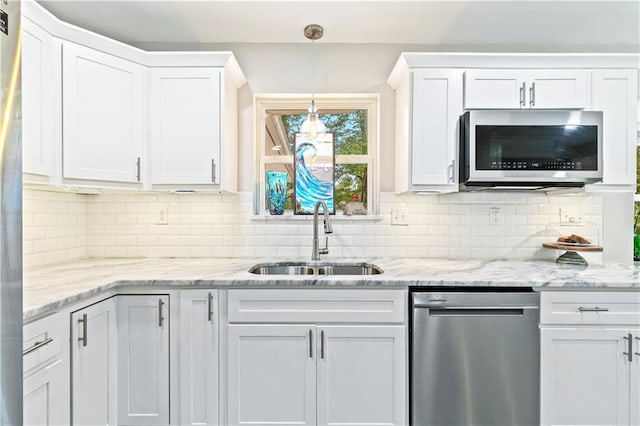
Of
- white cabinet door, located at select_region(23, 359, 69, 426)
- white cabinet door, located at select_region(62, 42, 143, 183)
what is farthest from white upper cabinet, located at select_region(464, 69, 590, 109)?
white cabinet door, located at select_region(23, 359, 69, 426)

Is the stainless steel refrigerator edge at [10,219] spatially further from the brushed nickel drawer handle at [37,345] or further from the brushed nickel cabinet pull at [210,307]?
the brushed nickel cabinet pull at [210,307]

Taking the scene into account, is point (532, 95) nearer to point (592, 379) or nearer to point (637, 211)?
point (637, 211)

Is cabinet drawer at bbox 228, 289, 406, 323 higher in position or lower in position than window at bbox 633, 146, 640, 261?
lower

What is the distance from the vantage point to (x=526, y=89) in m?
2.16

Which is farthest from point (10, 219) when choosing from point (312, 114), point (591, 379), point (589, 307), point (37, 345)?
point (591, 379)

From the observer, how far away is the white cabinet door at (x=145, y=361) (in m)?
1.81

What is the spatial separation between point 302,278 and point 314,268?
20.9 inches

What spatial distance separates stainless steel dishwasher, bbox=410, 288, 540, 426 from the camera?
178 centimetres

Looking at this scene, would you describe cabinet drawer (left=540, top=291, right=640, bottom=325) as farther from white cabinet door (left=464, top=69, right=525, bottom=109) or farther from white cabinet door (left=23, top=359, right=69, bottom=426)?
white cabinet door (left=23, top=359, right=69, bottom=426)

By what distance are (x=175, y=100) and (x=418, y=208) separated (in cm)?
170

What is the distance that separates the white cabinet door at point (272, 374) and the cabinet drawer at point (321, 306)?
0.06 m

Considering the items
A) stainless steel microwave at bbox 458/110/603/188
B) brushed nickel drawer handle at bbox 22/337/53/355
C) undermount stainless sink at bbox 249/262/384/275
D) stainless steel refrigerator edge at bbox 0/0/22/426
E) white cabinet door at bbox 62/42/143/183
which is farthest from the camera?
undermount stainless sink at bbox 249/262/384/275

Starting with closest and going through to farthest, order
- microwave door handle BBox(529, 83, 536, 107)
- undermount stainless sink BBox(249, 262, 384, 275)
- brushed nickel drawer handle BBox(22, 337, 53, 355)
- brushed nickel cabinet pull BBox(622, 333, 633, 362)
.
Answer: brushed nickel drawer handle BBox(22, 337, 53, 355)
brushed nickel cabinet pull BBox(622, 333, 633, 362)
microwave door handle BBox(529, 83, 536, 107)
undermount stainless sink BBox(249, 262, 384, 275)

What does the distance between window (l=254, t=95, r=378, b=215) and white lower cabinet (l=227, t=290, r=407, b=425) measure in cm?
96
